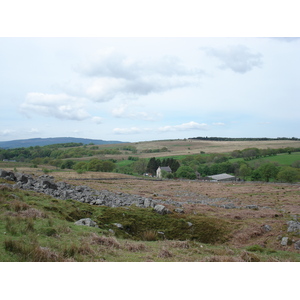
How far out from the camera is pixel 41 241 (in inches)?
320

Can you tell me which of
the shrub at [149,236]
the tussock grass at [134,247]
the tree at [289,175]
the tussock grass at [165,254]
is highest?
the tussock grass at [165,254]

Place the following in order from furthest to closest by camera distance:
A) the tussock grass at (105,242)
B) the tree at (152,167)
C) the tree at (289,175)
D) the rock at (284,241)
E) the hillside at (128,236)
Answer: the tree at (152,167)
the tree at (289,175)
the rock at (284,241)
the tussock grass at (105,242)
the hillside at (128,236)

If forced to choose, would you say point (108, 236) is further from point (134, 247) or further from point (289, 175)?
point (289, 175)

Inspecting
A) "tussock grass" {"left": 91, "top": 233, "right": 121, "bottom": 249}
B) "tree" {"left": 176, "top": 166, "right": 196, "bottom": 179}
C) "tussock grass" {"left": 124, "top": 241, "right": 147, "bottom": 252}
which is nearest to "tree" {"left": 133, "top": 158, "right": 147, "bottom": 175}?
"tree" {"left": 176, "top": 166, "right": 196, "bottom": 179}

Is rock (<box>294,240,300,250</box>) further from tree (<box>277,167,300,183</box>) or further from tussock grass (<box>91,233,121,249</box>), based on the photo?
tree (<box>277,167,300,183</box>)

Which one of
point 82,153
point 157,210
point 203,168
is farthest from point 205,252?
point 82,153

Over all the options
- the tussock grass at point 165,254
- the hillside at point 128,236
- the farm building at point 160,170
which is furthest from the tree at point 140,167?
the tussock grass at point 165,254

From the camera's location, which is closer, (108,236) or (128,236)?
(108,236)

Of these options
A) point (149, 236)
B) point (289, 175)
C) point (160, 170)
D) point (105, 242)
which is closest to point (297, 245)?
point (149, 236)

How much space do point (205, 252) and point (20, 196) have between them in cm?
1308

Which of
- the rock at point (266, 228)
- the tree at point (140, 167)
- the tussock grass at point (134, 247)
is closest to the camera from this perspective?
the tussock grass at point (134, 247)

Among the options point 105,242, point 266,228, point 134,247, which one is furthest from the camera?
point 266,228

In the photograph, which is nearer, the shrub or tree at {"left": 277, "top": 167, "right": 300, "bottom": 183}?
the shrub

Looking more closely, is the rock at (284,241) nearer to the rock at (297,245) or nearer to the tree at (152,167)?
the rock at (297,245)
